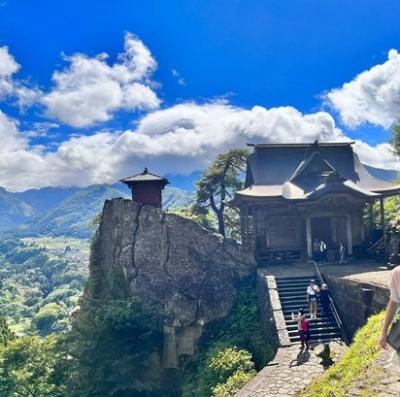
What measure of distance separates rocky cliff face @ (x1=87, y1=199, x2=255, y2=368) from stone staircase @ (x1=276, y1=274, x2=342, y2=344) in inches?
164

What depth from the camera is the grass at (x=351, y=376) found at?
8.90 m

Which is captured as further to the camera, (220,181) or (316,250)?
(220,181)

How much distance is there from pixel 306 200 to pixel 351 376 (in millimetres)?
18121

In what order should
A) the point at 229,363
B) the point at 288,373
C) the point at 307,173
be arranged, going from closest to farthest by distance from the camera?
the point at 288,373, the point at 229,363, the point at 307,173

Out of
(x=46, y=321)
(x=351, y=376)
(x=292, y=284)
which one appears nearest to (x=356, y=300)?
(x=292, y=284)

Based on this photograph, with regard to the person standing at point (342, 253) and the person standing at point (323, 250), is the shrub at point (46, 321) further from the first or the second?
the person standing at point (342, 253)

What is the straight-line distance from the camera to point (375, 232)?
98.9ft

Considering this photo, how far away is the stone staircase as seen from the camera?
18.2 meters

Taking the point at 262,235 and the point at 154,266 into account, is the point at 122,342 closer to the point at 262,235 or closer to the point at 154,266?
the point at 154,266

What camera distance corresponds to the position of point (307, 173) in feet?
100

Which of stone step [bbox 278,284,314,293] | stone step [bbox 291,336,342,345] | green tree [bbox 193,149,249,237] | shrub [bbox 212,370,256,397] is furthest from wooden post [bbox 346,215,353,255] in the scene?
shrub [bbox 212,370,256,397]

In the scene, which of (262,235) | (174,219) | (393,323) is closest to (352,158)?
(262,235)

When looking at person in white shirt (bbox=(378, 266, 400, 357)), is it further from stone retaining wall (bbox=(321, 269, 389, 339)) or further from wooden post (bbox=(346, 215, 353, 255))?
wooden post (bbox=(346, 215, 353, 255))

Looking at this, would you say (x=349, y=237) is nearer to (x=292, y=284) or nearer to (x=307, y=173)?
(x=307, y=173)
